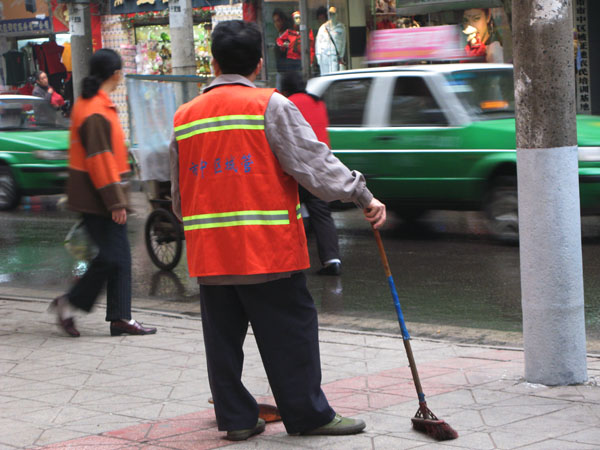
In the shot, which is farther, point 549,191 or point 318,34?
point 318,34

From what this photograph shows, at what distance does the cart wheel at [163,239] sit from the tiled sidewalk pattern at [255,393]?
2.91 m

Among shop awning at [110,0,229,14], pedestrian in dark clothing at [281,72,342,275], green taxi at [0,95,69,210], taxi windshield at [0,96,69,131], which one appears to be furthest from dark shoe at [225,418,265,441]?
shop awning at [110,0,229,14]

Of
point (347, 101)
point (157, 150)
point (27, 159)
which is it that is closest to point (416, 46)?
point (347, 101)

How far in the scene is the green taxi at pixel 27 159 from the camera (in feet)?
48.5

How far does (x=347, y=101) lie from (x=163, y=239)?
112 inches

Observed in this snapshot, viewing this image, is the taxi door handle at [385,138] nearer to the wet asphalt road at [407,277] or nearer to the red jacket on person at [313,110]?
the wet asphalt road at [407,277]

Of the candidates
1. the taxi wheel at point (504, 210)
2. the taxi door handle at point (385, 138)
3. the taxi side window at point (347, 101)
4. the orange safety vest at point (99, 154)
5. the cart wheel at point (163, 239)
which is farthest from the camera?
the taxi side window at point (347, 101)

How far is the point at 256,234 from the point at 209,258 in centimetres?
23

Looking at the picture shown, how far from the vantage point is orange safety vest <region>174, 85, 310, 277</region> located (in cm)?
429

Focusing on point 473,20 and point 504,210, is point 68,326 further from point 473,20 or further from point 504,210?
point 473,20

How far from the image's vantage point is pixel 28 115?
51.7 ft

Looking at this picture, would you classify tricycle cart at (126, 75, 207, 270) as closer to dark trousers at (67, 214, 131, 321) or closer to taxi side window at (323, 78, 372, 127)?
taxi side window at (323, 78, 372, 127)

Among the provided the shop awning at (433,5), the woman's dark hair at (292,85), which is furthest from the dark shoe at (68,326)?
the shop awning at (433,5)

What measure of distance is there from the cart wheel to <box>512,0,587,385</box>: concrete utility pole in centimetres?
526
